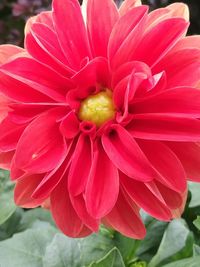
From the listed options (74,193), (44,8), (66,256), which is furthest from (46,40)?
(44,8)

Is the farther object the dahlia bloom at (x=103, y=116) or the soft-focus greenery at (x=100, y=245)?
the soft-focus greenery at (x=100, y=245)

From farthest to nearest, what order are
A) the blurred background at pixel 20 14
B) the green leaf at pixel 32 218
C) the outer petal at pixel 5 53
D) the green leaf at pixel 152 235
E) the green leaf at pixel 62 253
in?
the blurred background at pixel 20 14 < the green leaf at pixel 32 218 < the green leaf at pixel 152 235 < the green leaf at pixel 62 253 < the outer petal at pixel 5 53

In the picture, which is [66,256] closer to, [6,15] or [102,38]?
[102,38]

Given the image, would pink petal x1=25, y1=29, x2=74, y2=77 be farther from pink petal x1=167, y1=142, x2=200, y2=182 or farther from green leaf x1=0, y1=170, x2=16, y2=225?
green leaf x1=0, y1=170, x2=16, y2=225

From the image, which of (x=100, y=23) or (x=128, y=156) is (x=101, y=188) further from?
(x=100, y=23)

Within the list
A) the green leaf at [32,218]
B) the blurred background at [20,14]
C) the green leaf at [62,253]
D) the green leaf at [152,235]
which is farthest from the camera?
the blurred background at [20,14]

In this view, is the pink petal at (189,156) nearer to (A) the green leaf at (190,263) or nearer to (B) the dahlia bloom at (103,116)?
(B) the dahlia bloom at (103,116)

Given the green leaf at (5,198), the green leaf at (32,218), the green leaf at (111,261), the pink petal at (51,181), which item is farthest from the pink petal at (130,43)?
the green leaf at (32,218)
